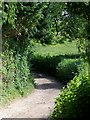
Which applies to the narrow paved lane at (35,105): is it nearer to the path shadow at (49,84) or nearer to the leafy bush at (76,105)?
the path shadow at (49,84)

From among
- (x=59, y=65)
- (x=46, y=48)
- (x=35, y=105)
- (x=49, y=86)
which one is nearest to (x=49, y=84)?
(x=49, y=86)

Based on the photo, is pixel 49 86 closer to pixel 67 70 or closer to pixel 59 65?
pixel 67 70

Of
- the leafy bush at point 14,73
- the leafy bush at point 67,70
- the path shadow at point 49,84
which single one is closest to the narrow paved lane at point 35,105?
the path shadow at point 49,84

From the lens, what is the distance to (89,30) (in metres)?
6.25

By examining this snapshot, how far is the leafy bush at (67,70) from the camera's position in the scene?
56.6 ft

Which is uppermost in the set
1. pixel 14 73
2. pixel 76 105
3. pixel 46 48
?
pixel 76 105

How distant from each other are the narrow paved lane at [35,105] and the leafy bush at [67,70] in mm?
1260

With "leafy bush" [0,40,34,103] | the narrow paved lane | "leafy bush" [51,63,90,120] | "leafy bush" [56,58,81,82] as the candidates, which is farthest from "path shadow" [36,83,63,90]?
"leafy bush" [51,63,90,120]

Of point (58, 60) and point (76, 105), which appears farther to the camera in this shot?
point (58, 60)

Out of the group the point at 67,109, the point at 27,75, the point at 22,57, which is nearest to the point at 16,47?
the point at 22,57

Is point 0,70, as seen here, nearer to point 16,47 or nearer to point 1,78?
point 1,78

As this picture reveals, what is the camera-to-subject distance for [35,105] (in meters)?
11.4

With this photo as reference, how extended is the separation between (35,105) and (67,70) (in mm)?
6584

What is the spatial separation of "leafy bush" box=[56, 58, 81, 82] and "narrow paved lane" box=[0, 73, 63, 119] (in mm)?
1260
